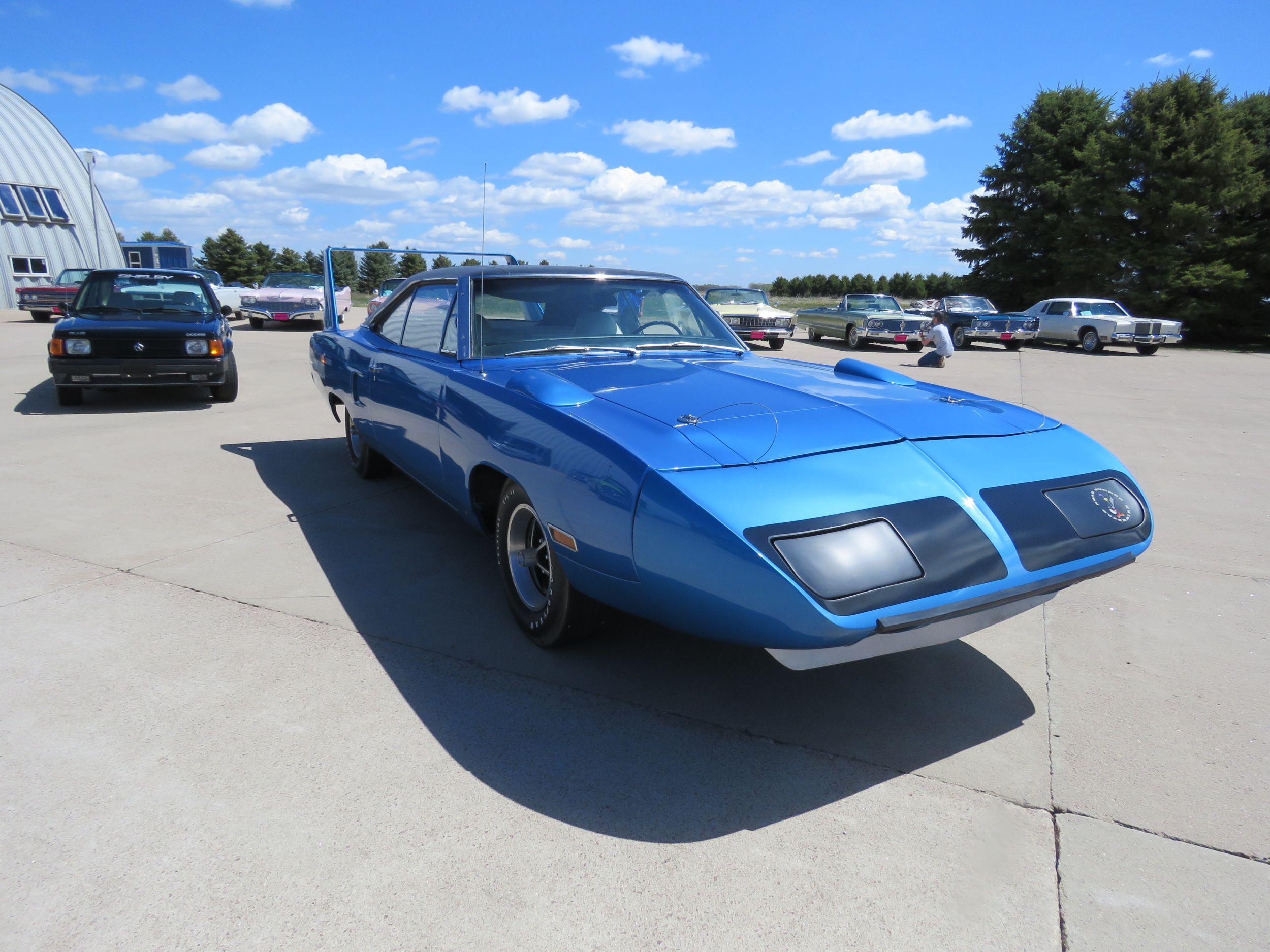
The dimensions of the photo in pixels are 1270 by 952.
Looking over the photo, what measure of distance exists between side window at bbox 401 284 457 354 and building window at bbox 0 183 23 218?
111ft

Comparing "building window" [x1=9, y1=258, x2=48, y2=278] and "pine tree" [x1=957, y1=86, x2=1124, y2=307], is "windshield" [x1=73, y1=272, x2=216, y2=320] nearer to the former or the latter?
"building window" [x1=9, y1=258, x2=48, y2=278]

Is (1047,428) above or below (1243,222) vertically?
below

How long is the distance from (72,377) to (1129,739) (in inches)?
366

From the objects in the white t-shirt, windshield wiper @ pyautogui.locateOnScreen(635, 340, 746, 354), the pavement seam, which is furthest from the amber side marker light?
the white t-shirt

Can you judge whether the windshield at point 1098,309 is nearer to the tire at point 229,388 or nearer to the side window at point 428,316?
the tire at point 229,388

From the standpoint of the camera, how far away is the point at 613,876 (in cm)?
197

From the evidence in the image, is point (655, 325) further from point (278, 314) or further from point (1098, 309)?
point (1098, 309)

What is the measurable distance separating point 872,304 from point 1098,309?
709 cm

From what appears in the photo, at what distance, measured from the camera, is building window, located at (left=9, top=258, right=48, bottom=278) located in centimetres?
2948

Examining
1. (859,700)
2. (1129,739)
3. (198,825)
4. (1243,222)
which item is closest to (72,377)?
(198,825)

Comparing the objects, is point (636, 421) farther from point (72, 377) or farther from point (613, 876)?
point (72, 377)

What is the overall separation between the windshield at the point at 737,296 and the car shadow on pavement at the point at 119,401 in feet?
42.0

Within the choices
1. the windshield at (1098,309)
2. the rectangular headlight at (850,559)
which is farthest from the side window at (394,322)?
the windshield at (1098,309)

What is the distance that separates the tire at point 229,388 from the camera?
898cm
